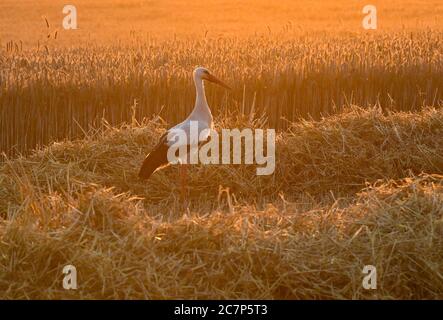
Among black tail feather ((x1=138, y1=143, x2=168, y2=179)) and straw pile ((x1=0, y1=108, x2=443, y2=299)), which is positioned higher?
black tail feather ((x1=138, y1=143, x2=168, y2=179))

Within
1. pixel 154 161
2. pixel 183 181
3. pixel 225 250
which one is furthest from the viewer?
pixel 183 181

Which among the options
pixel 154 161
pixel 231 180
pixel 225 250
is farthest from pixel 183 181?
pixel 225 250

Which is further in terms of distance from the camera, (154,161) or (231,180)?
(231,180)

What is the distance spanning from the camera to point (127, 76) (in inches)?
437

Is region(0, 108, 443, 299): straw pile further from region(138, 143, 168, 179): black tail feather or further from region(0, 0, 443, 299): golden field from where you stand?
region(138, 143, 168, 179): black tail feather

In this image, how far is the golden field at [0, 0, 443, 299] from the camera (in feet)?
16.7

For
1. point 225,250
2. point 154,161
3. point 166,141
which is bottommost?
point 225,250

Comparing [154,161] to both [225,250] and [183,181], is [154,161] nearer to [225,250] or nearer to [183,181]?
[183,181]

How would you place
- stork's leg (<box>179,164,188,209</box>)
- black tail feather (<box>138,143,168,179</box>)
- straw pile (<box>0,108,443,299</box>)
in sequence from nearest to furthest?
1. straw pile (<box>0,108,443,299</box>)
2. black tail feather (<box>138,143,168,179</box>)
3. stork's leg (<box>179,164,188,209</box>)

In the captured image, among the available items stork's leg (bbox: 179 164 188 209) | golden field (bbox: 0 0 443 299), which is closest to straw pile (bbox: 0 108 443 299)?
golden field (bbox: 0 0 443 299)

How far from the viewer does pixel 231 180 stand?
8.38 meters

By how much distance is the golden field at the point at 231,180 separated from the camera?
5.10m

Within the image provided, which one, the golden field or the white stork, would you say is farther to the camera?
the white stork

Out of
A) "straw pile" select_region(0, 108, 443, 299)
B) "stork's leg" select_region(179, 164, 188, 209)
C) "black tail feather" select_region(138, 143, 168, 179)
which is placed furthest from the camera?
"stork's leg" select_region(179, 164, 188, 209)
